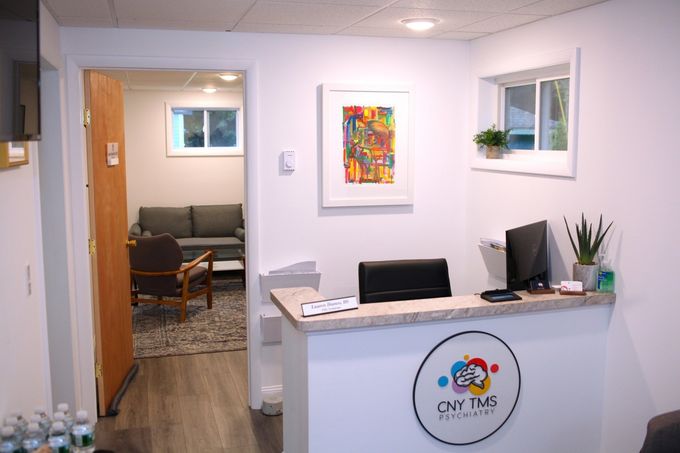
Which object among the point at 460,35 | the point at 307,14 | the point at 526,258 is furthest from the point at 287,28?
the point at 526,258

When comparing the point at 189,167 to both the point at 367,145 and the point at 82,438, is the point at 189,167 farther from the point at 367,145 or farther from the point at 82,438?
the point at 82,438

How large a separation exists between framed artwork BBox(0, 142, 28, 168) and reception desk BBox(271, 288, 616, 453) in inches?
46.8

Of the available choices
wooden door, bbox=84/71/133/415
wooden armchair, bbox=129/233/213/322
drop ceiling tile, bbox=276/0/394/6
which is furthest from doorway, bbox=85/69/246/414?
drop ceiling tile, bbox=276/0/394/6

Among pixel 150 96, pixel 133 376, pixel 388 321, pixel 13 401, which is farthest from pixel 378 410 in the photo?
pixel 150 96

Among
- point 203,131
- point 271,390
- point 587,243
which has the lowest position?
point 271,390

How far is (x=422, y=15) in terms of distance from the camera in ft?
11.6

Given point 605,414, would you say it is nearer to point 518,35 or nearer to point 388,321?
point 388,321

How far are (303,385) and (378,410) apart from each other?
1.10ft

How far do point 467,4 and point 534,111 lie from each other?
3.53 feet

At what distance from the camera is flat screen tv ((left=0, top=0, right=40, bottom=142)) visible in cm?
194

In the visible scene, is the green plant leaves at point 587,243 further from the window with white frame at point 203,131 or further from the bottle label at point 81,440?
the window with white frame at point 203,131

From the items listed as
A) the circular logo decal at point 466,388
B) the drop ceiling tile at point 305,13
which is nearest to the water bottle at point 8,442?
the circular logo decal at point 466,388

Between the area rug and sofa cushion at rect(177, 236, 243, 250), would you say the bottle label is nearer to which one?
the area rug

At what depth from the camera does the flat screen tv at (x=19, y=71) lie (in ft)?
6.37
